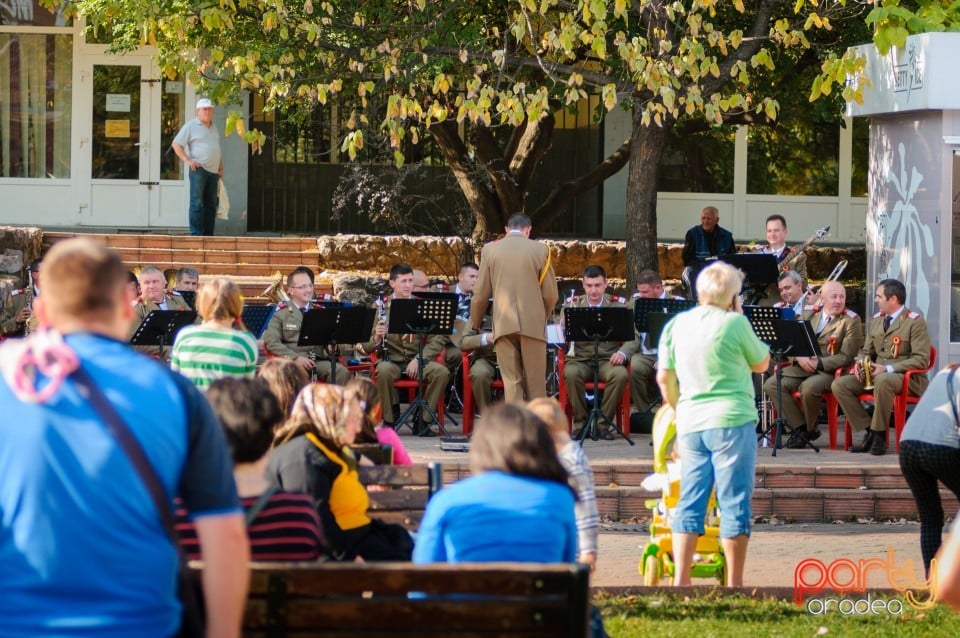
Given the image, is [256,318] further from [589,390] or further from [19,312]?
[589,390]

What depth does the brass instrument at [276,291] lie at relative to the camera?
1295 cm

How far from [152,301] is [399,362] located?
2.31m

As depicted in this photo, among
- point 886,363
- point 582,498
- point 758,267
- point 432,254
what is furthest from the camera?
point 432,254

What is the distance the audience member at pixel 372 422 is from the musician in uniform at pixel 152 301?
5.77 meters

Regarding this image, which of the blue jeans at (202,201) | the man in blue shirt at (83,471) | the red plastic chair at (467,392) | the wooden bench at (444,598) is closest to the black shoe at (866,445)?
→ the red plastic chair at (467,392)

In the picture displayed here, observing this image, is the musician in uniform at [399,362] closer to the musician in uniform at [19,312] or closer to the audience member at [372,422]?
the musician in uniform at [19,312]

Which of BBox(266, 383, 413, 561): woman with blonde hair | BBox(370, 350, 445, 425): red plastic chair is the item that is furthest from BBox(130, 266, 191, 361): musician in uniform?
BBox(266, 383, 413, 561): woman with blonde hair

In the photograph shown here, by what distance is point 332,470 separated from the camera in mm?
5578

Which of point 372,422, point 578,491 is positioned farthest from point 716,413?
point 372,422

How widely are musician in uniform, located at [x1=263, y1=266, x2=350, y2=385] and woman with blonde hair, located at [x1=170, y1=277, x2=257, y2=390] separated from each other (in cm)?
547

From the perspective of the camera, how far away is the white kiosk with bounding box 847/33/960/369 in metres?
12.1

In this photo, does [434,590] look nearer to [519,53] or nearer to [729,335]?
[729,335]

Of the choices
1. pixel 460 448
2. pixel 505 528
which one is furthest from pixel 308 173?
pixel 505 528

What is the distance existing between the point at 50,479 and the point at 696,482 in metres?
4.76
